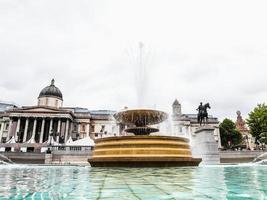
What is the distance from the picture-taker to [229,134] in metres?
79.1

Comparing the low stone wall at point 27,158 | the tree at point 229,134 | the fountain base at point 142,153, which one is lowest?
Result: the low stone wall at point 27,158

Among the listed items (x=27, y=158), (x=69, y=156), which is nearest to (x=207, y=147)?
(x=69, y=156)

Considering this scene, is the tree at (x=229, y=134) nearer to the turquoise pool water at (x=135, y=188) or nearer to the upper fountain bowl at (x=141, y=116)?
the upper fountain bowl at (x=141, y=116)

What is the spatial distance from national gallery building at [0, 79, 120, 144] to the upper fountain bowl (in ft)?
156

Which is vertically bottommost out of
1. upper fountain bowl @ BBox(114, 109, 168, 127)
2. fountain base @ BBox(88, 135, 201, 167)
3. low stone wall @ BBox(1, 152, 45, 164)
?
low stone wall @ BBox(1, 152, 45, 164)

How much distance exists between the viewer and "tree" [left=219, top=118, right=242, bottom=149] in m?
78.6

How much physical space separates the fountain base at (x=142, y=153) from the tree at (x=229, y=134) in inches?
2792

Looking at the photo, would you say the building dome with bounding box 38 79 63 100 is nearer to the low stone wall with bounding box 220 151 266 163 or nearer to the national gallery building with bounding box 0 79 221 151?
the national gallery building with bounding box 0 79 221 151

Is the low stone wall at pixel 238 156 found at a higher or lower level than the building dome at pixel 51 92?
lower

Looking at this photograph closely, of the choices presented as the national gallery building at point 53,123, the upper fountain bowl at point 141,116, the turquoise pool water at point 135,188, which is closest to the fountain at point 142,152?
the upper fountain bowl at point 141,116

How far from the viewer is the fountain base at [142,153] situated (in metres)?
12.5

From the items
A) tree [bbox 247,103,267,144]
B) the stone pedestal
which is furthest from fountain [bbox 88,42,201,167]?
tree [bbox 247,103,267,144]

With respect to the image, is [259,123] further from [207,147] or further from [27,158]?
[27,158]

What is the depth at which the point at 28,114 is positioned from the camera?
70125 millimetres
